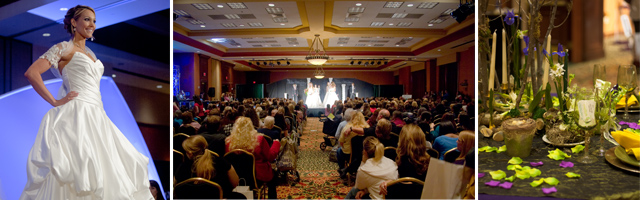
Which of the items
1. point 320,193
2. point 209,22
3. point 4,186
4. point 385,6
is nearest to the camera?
point 4,186

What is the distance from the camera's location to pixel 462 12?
1.93 meters

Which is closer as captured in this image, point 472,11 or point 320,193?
point 472,11

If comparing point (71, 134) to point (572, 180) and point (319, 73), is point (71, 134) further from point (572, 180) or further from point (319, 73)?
point (572, 180)

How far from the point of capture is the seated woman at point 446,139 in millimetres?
2008

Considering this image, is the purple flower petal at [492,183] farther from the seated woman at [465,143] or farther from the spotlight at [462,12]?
the spotlight at [462,12]

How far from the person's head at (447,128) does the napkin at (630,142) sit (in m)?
0.93

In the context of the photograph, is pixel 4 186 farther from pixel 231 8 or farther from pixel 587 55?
pixel 587 55

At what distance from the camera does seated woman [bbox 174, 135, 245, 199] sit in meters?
2.01

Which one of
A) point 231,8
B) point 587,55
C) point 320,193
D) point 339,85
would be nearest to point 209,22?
point 231,8

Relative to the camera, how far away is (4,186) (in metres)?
1.72

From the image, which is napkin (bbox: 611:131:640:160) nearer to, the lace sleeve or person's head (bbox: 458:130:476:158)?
person's head (bbox: 458:130:476:158)

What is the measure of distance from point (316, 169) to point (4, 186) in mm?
1833

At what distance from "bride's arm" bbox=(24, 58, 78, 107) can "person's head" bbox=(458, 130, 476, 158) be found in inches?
80.7

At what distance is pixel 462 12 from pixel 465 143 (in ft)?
2.58
